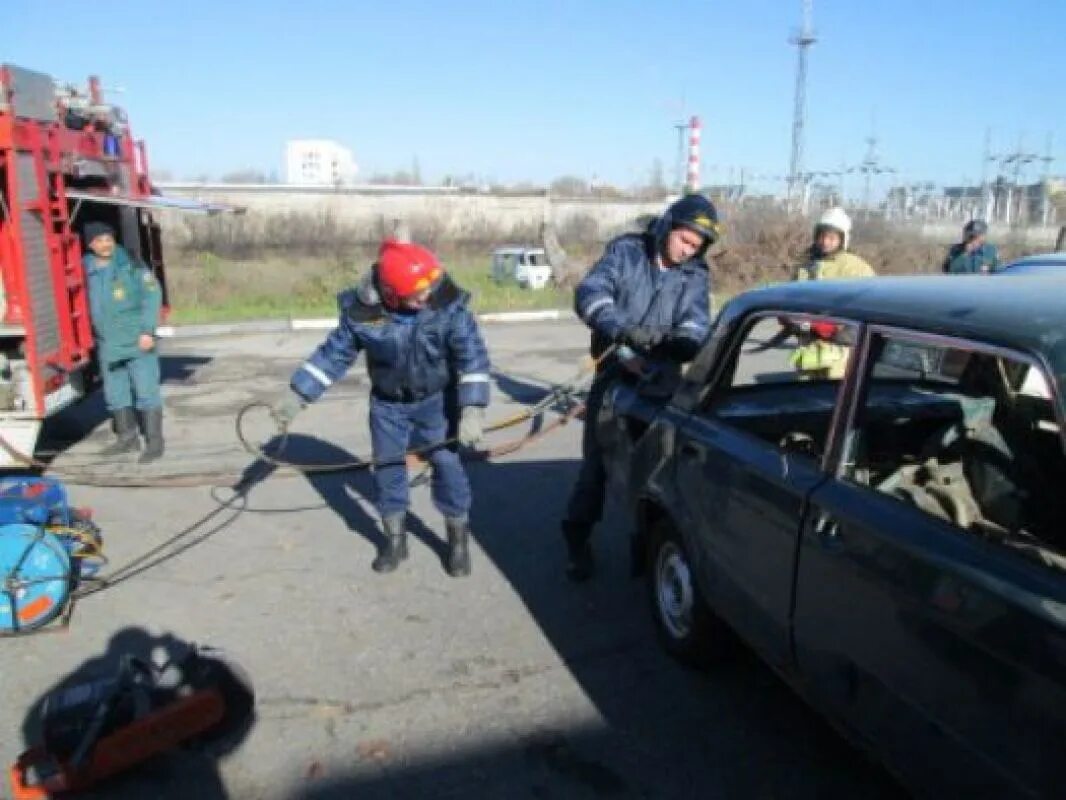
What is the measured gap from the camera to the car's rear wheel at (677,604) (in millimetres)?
3500

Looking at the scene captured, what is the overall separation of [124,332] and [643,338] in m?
4.55

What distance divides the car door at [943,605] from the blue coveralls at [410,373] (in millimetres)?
2106

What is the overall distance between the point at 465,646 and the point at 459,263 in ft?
91.6

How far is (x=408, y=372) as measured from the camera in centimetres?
436

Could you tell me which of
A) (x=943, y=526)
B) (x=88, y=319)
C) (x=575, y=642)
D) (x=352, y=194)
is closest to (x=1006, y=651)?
(x=943, y=526)

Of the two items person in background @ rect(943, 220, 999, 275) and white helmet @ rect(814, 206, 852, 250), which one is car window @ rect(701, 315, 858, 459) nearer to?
white helmet @ rect(814, 206, 852, 250)

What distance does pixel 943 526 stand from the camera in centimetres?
216

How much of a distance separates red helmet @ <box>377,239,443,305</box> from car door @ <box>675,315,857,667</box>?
144 cm

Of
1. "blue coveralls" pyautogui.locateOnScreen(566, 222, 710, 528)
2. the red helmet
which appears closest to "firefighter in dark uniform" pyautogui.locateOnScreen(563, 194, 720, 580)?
"blue coveralls" pyautogui.locateOnScreen(566, 222, 710, 528)

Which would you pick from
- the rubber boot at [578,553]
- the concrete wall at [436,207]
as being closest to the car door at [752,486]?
the rubber boot at [578,553]

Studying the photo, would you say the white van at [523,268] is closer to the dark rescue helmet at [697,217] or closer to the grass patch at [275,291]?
the grass patch at [275,291]

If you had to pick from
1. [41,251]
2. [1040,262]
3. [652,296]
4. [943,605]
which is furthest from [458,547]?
[41,251]

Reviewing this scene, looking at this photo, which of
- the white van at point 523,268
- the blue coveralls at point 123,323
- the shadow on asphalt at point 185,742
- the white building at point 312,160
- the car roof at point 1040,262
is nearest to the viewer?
the shadow on asphalt at point 185,742

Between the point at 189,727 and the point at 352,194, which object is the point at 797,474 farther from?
the point at 352,194
